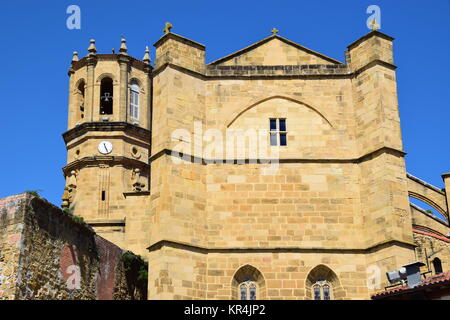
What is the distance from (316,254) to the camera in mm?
24172

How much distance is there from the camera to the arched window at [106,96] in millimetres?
36938

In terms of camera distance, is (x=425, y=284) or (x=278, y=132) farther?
(x=278, y=132)

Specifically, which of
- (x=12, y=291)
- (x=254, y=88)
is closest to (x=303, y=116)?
(x=254, y=88)

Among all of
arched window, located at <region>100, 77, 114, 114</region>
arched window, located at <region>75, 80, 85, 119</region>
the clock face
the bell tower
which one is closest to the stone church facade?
the bell tower

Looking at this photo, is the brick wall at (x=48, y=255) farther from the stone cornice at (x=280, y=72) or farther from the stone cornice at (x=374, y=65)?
the stone cornice at (x=374, y=65)

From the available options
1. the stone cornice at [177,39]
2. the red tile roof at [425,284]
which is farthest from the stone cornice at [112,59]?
the red tile roof at [425,284]

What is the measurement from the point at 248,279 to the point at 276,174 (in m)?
3.22

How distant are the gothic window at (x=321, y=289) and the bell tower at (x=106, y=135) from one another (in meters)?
10.7

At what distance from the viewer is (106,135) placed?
3572 centimetres

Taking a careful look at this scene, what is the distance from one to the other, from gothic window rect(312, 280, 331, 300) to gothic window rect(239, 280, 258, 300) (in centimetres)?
169

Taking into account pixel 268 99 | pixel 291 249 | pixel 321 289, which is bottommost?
pixel 321 289

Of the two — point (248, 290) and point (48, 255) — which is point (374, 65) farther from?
point (48, 255)

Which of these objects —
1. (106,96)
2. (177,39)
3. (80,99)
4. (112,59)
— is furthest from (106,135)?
(177,39)
